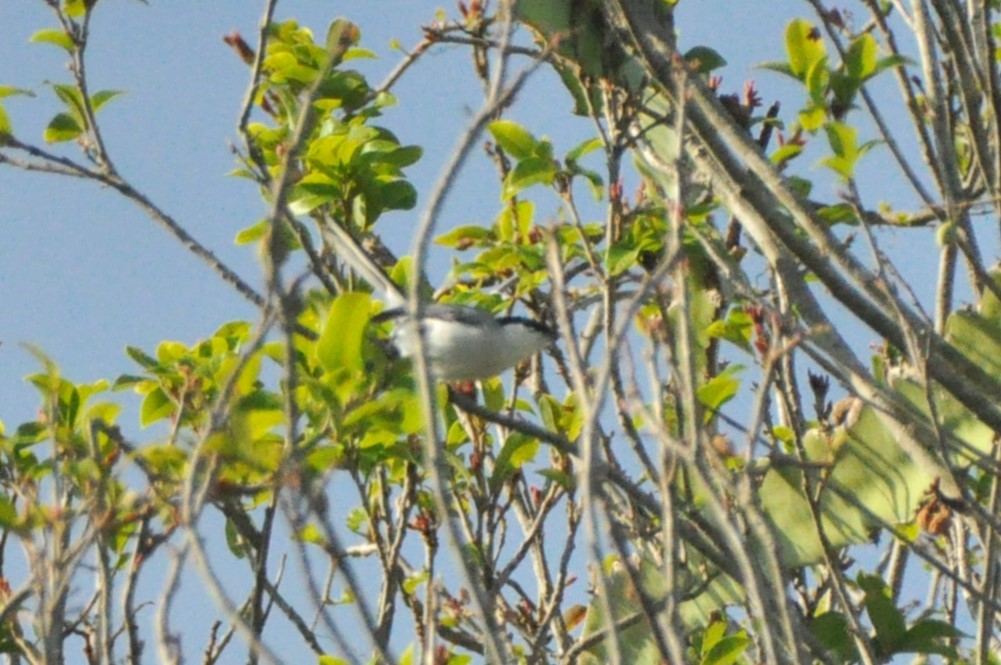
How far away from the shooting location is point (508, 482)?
4500 millimetres

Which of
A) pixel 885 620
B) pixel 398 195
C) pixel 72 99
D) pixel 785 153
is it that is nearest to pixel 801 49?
pixel 785 153

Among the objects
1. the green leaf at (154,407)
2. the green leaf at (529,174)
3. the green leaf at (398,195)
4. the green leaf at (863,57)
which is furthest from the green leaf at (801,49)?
the green leaf at (154,407)

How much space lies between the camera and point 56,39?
4.08 meters

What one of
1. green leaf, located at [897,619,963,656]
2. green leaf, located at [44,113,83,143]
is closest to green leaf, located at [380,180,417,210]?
green leaf, located at [44,113,83,143]

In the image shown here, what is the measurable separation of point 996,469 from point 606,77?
4.67ft

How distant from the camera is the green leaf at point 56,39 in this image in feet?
13.3

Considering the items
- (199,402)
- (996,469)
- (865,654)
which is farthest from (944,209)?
(199,402)

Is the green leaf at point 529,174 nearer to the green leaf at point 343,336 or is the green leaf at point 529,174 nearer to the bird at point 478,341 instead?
the bird at point 478,341

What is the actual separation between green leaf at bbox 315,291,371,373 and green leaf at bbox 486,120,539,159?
116cm

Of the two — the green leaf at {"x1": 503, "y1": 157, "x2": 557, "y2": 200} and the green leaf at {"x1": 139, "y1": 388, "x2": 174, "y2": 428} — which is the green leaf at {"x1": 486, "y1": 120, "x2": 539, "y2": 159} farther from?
the green leaf at {"x1": 139, "y1": 388, "x2": 174, "y2": 428}

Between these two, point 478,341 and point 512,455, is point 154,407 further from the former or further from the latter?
point 478,341

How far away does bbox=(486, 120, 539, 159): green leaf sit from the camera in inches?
159

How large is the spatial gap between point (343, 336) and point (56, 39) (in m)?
1.60

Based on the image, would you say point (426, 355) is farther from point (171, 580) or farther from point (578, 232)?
point (578, 232)
